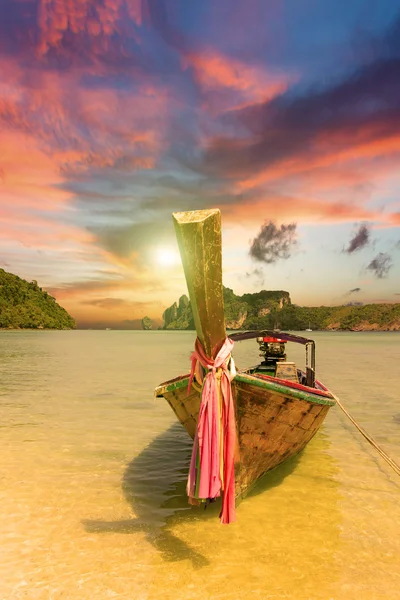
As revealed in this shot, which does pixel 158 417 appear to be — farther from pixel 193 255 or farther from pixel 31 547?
pixel 193 255

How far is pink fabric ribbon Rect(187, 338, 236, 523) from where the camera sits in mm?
5188

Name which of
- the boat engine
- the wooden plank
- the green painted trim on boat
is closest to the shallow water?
the green painted trim on boat

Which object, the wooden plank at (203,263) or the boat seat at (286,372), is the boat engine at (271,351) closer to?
the boat seat at (286,372)

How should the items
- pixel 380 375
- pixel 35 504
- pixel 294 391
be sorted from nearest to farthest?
pixel 294 391 < pixel 35 504 < pixel 380 375

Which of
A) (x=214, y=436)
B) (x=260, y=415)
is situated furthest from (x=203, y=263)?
(x=260, y=415)

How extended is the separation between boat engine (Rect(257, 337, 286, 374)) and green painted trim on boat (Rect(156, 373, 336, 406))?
16.3ft

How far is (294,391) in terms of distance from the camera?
677cm

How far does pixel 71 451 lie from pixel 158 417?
4.61 metres

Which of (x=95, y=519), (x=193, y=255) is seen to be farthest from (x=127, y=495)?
(x=193, y=255)

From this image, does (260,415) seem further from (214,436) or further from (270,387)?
(214,436)

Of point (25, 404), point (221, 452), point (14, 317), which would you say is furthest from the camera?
point (14, 317)

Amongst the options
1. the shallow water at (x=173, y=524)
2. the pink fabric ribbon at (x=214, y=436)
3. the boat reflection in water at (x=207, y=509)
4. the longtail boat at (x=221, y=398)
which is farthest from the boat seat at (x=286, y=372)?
the pink fabric ribbon at (x=214, y=436)

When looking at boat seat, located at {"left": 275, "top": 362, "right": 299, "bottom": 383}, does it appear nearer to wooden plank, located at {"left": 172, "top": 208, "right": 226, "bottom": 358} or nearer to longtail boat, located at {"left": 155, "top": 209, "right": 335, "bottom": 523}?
longtail boat, located at {"left": 155, "top": 209, "right": 335, "bottom": 523}

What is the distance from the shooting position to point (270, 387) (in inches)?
250
